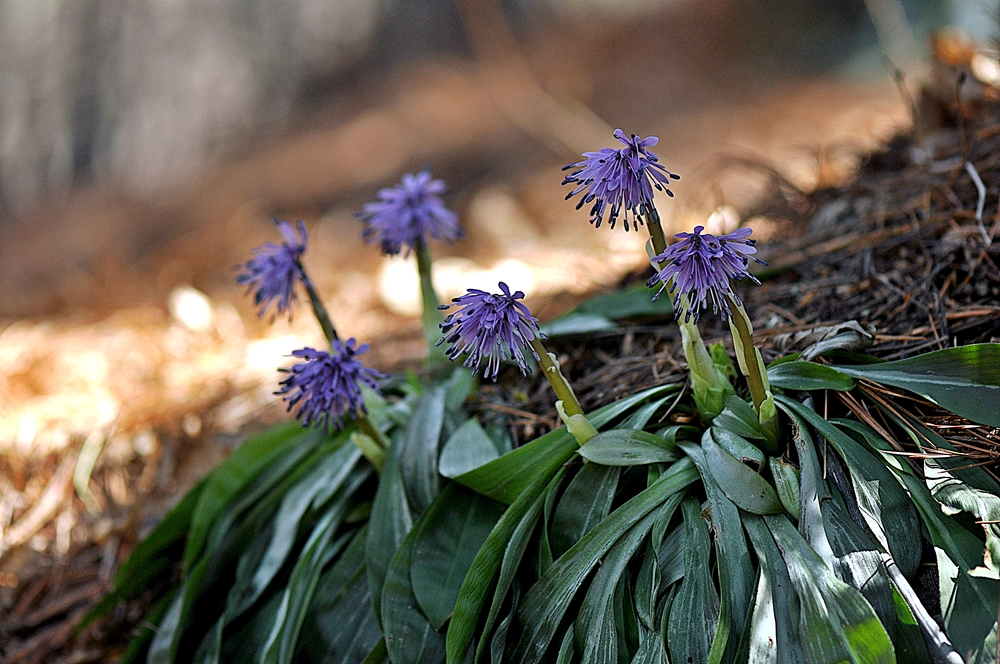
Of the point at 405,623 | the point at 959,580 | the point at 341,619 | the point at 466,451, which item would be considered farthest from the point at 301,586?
the point at 959,580

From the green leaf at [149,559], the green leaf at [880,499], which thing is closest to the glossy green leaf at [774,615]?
the green leaf at [880,499]

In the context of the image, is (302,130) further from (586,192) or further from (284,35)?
(586,192)

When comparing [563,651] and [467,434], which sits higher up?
[467,434]

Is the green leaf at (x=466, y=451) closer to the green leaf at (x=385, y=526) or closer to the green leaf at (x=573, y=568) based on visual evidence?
the green leaf at (x=385, y=526)

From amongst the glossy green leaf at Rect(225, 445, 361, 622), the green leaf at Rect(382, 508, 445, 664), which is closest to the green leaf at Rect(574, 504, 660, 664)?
the green leaf at Rect(382, 508, 445, 664)

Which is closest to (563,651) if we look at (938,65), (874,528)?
(874,528)

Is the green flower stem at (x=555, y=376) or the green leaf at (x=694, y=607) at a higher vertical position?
the green flower stem at (x=555, y=376)
